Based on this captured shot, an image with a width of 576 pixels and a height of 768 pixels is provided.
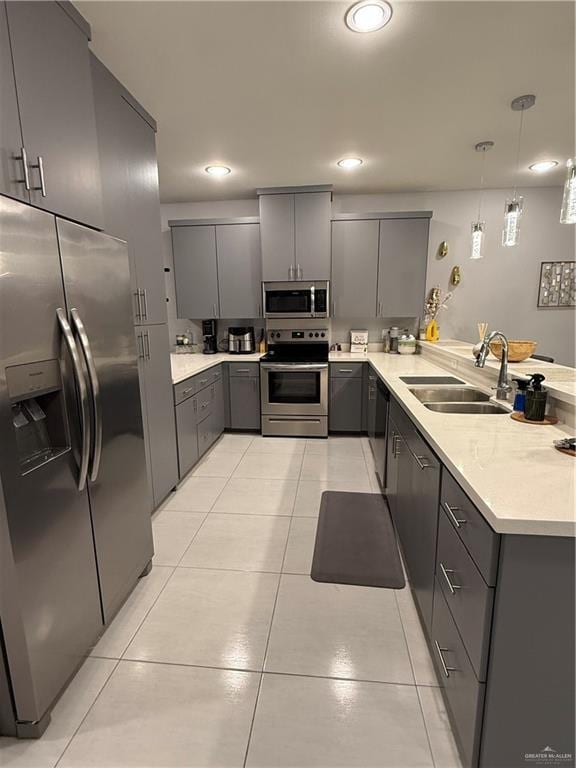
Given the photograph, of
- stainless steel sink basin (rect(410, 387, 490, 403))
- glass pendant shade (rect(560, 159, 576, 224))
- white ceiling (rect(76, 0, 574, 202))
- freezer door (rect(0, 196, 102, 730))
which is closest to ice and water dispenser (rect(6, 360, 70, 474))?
freezer door (rect(0, 196, 102, 730))

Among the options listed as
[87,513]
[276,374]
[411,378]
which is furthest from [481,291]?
[87,513]

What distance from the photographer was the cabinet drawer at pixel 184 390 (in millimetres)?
2778

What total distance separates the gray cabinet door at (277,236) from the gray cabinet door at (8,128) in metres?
2.85

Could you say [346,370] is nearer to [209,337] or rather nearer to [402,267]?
[402,267]

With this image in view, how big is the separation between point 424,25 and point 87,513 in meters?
2.55

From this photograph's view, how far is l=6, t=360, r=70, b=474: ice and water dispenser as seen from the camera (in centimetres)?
111

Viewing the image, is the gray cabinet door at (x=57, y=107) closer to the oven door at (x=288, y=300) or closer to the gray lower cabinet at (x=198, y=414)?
the gray lower cabinet at (x=198, y=414)

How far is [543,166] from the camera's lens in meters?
3.33

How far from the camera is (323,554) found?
212 cm

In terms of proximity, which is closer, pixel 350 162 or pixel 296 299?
pixel 350 162

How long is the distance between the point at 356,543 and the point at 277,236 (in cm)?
303

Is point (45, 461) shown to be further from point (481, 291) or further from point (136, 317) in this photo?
point (481, 291)

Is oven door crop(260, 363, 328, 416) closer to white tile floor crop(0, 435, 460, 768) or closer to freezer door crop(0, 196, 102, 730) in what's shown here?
white tile floor crop(0, 435, 460, 768)


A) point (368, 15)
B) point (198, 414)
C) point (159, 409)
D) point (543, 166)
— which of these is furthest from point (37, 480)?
point (543, 166)
